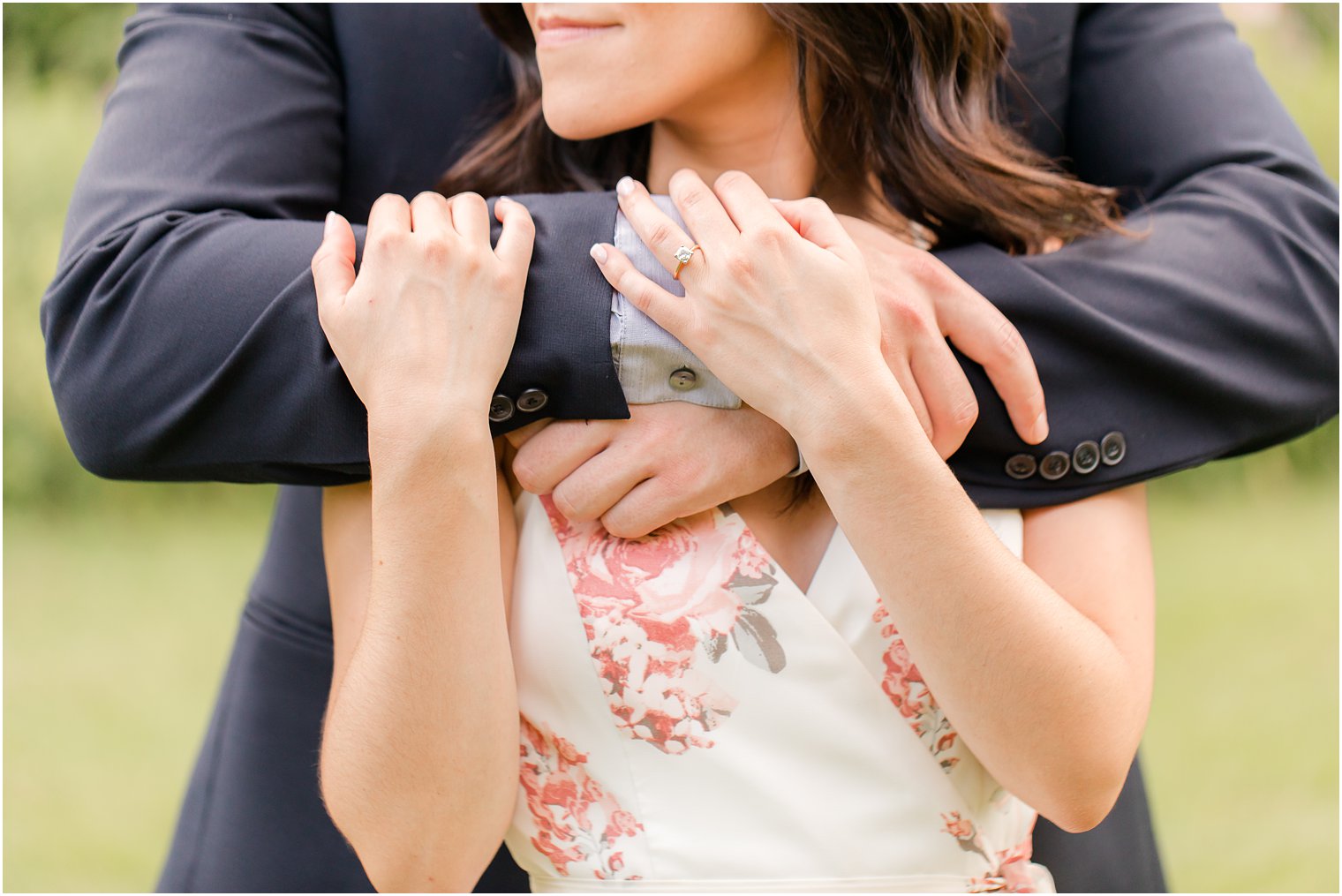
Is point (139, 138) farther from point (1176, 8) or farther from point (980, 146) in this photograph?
point (1176, 8)

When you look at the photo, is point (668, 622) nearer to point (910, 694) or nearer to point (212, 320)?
point (910, 694)

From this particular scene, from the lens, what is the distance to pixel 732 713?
1312mm

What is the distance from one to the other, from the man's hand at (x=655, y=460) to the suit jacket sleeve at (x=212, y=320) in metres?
0.04

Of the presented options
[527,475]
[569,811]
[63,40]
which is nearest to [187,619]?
[63,40]

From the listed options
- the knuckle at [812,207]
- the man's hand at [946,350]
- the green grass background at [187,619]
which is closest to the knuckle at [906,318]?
Result: the man's hand at [946,350]

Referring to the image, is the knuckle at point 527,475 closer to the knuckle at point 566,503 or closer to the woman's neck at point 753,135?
the knuckle at point 566,503

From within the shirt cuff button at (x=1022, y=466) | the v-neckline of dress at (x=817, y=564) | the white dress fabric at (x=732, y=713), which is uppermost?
the shirt cuff button at (x=1022, y=466)

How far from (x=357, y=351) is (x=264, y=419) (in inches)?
5.7

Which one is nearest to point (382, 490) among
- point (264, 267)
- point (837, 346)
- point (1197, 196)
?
point (264, 267)

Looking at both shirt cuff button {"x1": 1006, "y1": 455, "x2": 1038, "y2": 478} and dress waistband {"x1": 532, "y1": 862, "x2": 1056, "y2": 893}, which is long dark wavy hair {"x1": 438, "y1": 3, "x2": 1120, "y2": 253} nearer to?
shirt cuff button {"x1": 1006, "y1": 455, "x2": 1038, "y2": 478}

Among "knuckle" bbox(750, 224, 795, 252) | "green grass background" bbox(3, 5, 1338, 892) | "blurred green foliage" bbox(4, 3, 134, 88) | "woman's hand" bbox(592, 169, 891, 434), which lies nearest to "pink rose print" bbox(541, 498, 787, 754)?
"woman's hand" bbox(592, 169, 891, 434)

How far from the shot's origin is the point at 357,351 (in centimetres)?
112

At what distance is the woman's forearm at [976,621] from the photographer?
1120mm

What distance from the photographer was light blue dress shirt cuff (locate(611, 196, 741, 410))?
1.19 meters
